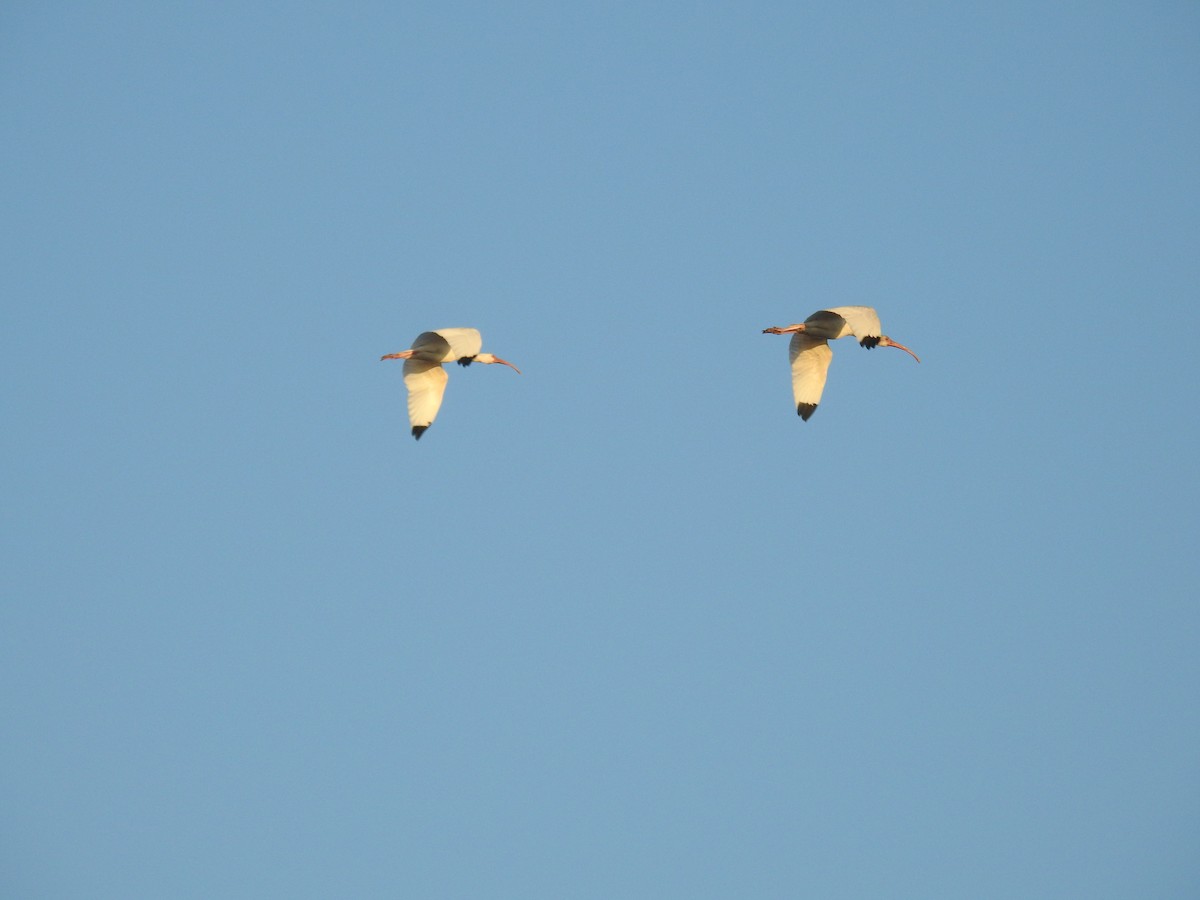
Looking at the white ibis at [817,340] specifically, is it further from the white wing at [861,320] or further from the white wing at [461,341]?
the white wing at [461,341]

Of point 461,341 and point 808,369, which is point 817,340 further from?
point 461,341

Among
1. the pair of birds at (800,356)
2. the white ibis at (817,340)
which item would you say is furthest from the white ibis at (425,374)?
the white ibis at (817,340)

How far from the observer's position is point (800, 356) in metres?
46.7

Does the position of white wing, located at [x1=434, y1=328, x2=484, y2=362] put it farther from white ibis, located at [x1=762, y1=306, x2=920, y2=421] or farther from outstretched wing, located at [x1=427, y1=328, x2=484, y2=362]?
white ibis, located at [x1=762, y1=306, x2=920, y2=421]

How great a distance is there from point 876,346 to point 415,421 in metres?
10.1

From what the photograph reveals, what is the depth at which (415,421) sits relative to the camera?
4678 cm

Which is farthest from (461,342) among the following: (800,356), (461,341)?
(800,356)

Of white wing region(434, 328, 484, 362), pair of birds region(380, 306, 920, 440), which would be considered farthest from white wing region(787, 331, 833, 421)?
white wing region(434, 328, 484, 362)

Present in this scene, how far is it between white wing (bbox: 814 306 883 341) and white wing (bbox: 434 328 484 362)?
26.6 feet

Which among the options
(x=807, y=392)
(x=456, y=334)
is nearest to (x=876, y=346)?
(x=807, y=392)

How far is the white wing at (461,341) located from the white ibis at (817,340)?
6578 millimetres

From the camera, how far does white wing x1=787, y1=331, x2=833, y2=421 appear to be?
152 ft

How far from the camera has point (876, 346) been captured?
1806 inches

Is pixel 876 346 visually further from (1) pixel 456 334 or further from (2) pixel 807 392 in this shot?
(1) pixel 456 334
